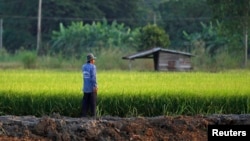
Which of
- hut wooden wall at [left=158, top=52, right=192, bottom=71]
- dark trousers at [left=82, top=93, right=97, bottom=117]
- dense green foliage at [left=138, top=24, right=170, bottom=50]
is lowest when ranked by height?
dark trousers at [left=82, top=93, right=97, bottom=117]

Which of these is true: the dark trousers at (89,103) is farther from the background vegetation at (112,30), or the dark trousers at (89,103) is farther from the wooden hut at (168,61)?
the background vegetation at (112,30)

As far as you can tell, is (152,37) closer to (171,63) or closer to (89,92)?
(171,63)

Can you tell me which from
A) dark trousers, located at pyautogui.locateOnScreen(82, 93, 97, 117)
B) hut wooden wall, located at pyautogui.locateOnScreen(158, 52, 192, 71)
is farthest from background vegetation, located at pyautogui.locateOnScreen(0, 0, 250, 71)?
dark trousers, located at pyautogui.locateOnScreen(82, 93, 97, 117)

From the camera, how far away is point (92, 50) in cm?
4141

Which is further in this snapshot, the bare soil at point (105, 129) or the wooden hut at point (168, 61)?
the wooden hut at point (168, 61)

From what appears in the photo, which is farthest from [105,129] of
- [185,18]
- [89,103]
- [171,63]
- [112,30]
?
[185,18]

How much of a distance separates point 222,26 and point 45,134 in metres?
24.8

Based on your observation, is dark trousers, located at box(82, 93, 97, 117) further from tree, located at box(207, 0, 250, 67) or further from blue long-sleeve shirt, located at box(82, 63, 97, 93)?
tree, located at box(207, 0, 250, 67)

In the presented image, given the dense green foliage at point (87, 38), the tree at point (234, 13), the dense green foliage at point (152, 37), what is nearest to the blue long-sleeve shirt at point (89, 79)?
the tree at point (234, 13)

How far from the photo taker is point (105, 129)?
35.8 ft

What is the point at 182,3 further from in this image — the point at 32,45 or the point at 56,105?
the point at 56,105

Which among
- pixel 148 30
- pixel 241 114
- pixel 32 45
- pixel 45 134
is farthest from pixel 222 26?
pixel 45 134

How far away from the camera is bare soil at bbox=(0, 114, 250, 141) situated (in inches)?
420

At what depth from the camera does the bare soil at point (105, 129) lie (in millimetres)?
10672
